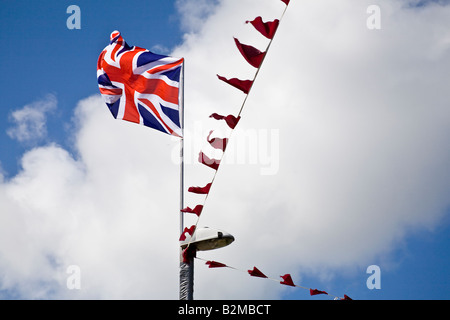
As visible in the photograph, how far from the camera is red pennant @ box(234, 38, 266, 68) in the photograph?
883 cm

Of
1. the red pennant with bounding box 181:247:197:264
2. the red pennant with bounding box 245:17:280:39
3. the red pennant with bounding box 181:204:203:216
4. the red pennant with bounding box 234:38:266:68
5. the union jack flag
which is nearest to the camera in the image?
the red pennant with bounding box 245:17:280:39

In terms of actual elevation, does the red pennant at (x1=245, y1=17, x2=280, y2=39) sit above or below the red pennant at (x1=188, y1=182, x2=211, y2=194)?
above

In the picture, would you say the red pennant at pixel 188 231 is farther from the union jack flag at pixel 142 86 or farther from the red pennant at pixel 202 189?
the union jack flag at pixel 142 86

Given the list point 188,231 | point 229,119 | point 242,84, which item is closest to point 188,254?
point 188,231

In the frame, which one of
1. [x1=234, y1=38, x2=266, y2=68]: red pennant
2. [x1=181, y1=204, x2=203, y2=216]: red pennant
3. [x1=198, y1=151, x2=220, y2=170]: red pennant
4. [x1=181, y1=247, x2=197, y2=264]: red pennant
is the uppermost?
[x1=234, y1=38, x2=266, y2=68]: red pennant

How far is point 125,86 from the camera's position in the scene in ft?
52.5

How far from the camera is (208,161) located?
395 inches

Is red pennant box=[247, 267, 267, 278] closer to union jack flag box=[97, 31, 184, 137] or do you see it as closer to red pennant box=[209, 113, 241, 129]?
red pennant box=[209, 113, 241, 129]

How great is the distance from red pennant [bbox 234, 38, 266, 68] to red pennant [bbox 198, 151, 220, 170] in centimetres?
181

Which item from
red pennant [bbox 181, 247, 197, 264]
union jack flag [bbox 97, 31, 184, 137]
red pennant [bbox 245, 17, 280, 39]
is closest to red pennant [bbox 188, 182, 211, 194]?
red pennant [bbox 181, 247, 197, 264]

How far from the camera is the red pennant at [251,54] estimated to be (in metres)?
8.83

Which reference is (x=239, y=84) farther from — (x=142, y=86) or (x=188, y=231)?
(x=142, y=86)
